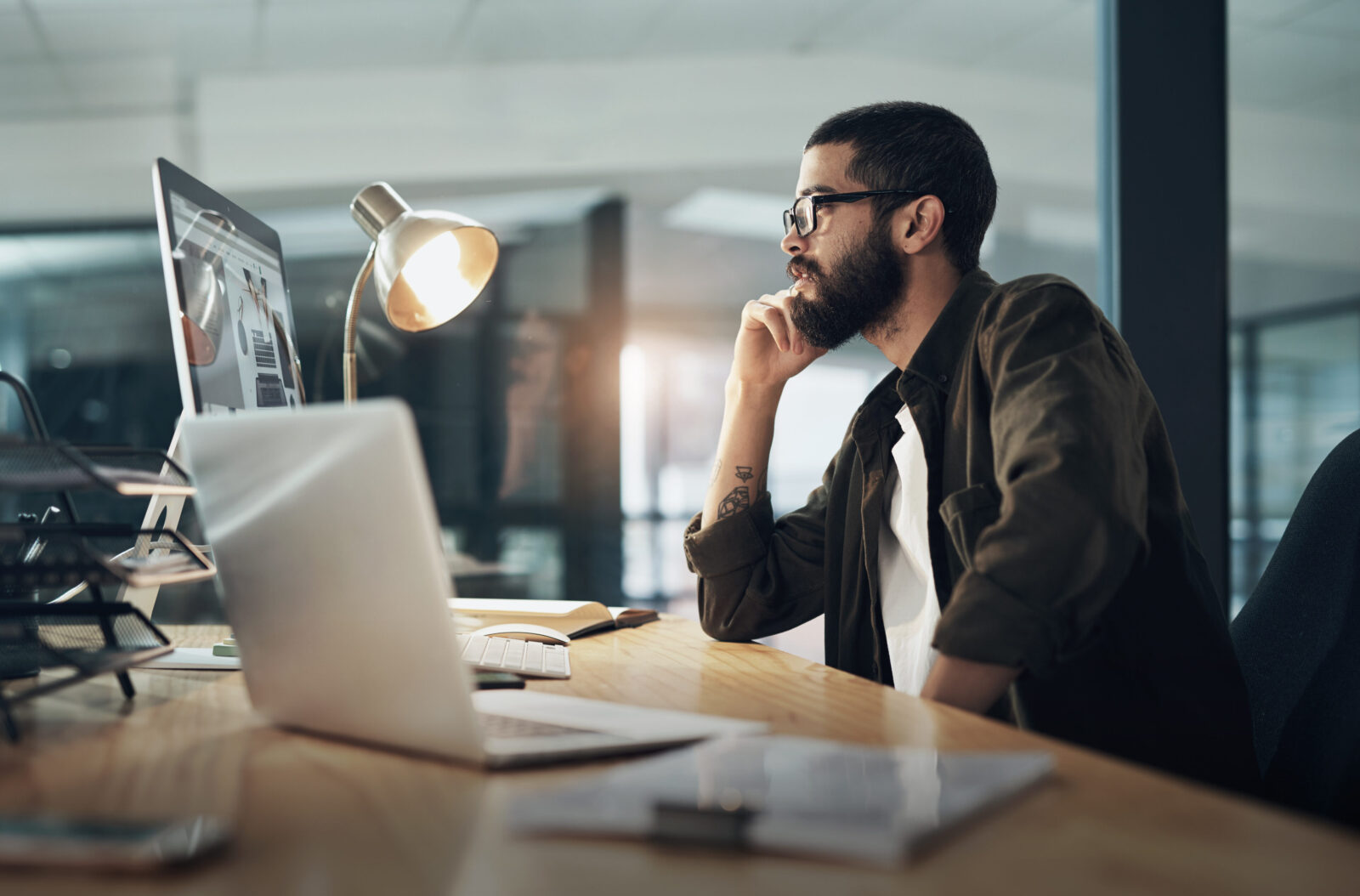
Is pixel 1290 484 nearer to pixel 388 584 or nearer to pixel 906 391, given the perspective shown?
pixel 906 391

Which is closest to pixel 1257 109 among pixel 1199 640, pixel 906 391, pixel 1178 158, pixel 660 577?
pixel 1178 158

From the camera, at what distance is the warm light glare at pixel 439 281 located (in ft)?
4.44

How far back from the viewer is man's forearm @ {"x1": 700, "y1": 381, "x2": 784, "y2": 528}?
4.54ft

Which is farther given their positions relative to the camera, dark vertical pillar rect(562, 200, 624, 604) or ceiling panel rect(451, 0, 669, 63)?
dark vertical pillar rect(562, 200, 624, 604)

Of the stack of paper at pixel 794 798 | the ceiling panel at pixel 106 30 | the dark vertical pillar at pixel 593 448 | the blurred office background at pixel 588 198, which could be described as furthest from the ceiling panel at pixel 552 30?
the stack of paper at pixel 794 798

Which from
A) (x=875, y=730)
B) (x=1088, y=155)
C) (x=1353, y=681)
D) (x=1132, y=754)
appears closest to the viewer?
(x=875, y=730)

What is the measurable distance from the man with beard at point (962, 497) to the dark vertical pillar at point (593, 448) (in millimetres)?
1610

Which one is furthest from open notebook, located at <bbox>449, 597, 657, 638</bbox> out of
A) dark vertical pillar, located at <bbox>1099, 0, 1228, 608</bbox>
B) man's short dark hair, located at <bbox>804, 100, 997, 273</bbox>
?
dark vertical pillar, located at <bbox>1099, 0, 1228, 608</bbox>

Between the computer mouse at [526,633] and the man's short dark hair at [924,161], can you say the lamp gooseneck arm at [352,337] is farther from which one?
the man's short dark hair at [924,161]

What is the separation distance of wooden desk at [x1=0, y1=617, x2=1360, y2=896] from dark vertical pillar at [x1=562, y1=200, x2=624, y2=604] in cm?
225

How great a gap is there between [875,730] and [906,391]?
0.59 meters

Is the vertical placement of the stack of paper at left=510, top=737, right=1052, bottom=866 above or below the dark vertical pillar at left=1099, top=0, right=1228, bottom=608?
below

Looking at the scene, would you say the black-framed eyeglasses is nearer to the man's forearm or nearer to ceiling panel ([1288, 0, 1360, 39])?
the man's forearm

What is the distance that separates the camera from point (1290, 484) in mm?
2287
